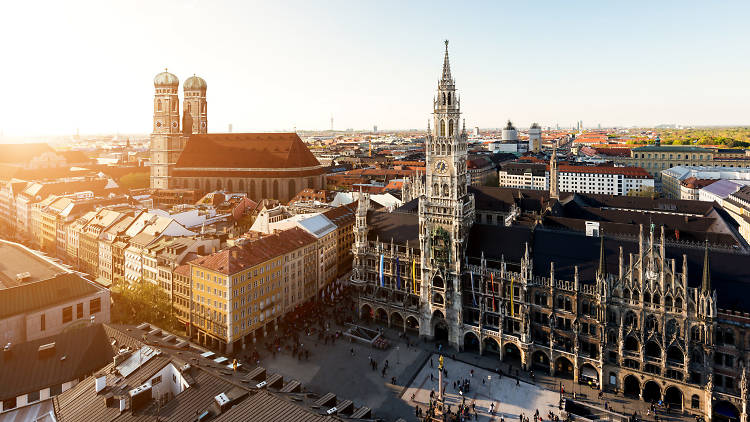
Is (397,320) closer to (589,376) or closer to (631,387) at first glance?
(589,376)

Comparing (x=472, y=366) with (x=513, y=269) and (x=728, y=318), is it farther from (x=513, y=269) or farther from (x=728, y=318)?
(x=728, y=318)

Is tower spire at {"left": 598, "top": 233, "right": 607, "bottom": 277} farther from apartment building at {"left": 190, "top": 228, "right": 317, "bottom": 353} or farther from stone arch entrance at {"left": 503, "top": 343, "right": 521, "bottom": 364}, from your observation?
apartment building at {"left": 190, "top": 228, "right": 317, "bottom": 353}

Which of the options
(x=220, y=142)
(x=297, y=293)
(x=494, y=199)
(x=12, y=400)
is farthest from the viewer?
(x=220, y=142)

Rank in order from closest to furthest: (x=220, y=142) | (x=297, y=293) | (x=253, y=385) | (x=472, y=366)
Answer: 1. (x=253, y=385)
2. (x=472, y=366)
3. (x=297, y=293)
4. (x=220, y=142)

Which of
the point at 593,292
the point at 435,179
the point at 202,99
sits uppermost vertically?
the point at 202,99

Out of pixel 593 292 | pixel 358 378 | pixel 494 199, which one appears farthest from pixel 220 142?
pixel 593 292

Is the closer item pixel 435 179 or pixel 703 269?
pixel 703 269

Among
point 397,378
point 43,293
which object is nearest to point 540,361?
point 397,378
